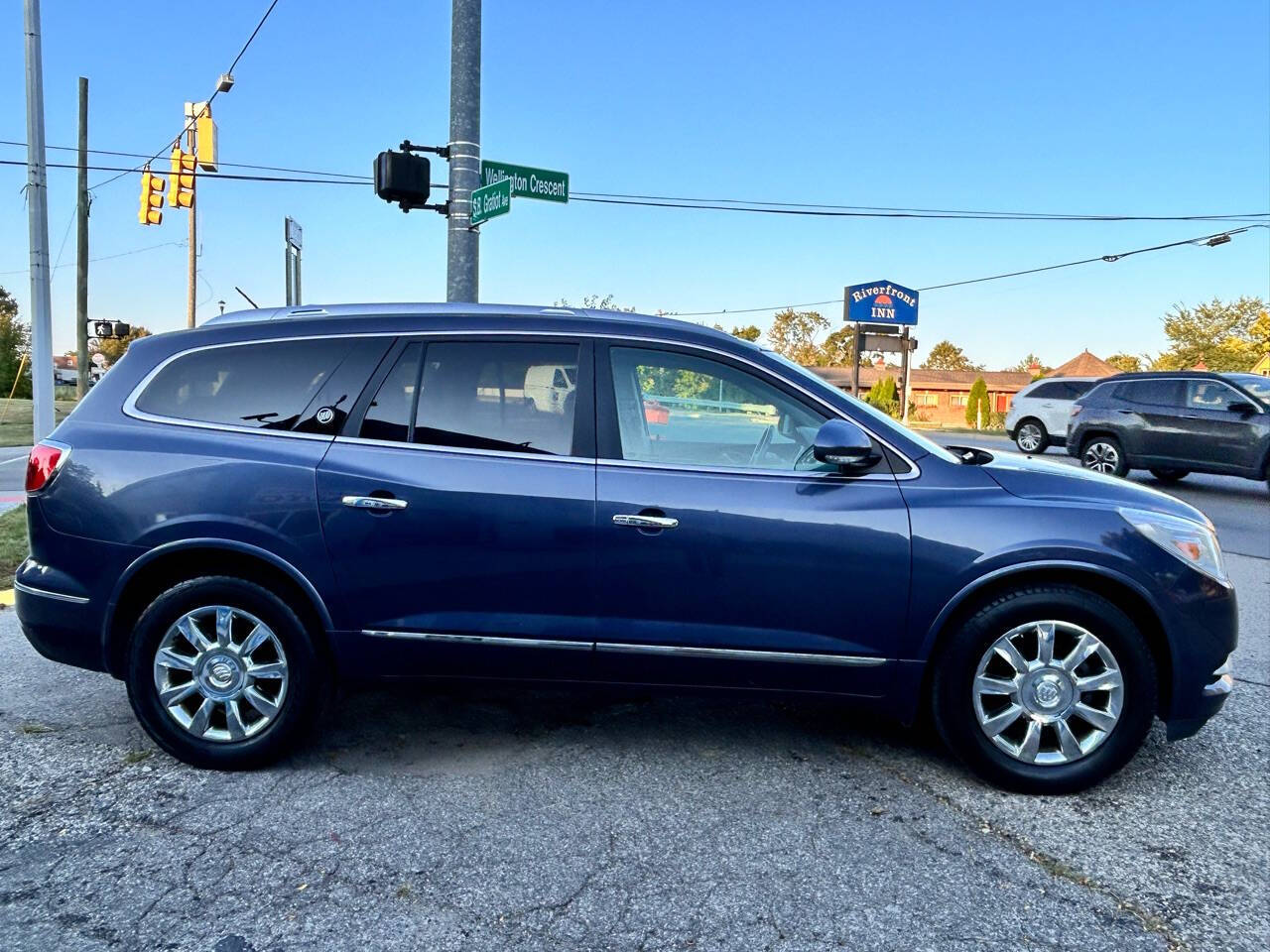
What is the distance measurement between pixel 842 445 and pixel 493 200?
4.98 metres

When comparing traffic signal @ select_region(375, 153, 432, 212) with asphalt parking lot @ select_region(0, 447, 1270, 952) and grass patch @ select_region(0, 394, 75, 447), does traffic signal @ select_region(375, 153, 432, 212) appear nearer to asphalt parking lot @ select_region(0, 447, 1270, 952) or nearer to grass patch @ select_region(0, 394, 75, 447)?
asphalt parking lot @ select_region(0, 447, 1270, 952)

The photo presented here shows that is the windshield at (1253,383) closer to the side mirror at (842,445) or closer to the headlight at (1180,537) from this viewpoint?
the headlight at (1180,537)

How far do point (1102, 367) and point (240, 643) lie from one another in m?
99.7

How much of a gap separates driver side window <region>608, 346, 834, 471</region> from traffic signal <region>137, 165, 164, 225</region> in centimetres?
1932

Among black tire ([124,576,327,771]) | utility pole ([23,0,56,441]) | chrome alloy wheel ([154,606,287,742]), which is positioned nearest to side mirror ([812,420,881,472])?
black tire ([124,576,327,771])

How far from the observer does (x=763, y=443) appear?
3625mm

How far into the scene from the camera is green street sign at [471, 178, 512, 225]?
741 cm

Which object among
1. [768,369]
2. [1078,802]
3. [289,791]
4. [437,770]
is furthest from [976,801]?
[289,791]

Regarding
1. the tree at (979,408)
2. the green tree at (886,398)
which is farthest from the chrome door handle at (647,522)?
the green tree at (886,398)

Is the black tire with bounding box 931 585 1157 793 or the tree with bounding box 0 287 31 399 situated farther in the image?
the tree with bounding box 0 287 31 399

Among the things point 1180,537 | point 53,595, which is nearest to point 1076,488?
point 1180,537

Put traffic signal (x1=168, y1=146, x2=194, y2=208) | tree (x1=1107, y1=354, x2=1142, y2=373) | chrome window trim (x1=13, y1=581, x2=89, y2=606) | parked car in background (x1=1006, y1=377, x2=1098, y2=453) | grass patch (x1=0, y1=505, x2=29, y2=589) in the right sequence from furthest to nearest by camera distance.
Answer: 1. tree (x1=1107, y1=354, x2=1142, y2=373)
2. parked car in background (x1=1006, y1=377, x2=1098, y2=453)
3. traffic signal (x1=168, y1=146, x2=194, y2=208)
4. grass patch (x1=0, y1=505, x2=29, y2=589)
5. chrome window trim (x1=13, y1=581, x2=89, y2=606)

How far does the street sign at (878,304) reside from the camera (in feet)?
150

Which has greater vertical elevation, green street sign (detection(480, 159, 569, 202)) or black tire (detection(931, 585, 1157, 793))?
green street sign (detection(480, 159, 569, 202))
